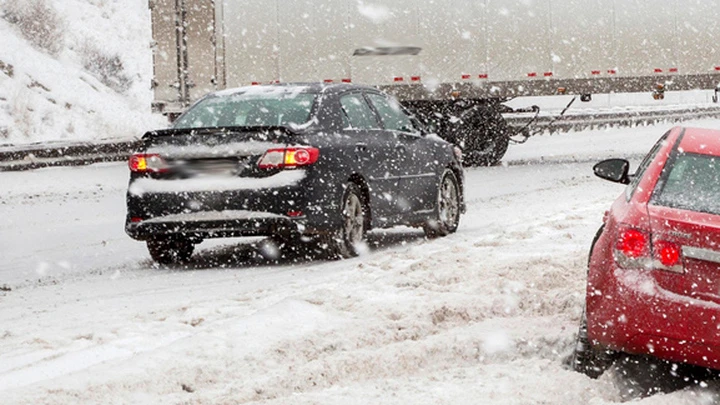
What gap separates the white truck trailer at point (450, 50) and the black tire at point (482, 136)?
0.02 metres

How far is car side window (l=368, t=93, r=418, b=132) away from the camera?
12094 millimetres

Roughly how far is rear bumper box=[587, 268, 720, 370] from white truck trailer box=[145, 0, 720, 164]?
692 inches

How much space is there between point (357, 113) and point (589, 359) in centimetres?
572

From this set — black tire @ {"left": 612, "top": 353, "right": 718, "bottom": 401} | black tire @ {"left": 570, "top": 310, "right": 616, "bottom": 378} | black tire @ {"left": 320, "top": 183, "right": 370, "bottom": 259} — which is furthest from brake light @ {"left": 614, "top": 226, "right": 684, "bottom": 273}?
black tire @ {"left": 320, "top": 183, "right": 370, "bottom": 259}

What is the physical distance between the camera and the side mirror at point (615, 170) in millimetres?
6961

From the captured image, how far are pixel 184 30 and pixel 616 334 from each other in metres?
17.9

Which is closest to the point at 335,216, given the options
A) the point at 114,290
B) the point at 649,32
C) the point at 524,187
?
the point at 114,290

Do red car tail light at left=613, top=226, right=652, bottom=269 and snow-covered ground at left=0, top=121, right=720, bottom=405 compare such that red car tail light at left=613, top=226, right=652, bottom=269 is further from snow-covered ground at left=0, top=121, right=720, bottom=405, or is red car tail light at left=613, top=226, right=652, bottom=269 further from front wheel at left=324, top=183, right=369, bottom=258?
front wheel at left=324, top=183, right=369, bottom=258

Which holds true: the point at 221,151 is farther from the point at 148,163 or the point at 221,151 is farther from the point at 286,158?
the point at 148,163

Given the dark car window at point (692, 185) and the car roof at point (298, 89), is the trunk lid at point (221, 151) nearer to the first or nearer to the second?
the car roof at point (298, 89)

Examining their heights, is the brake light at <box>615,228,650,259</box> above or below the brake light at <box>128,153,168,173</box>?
above

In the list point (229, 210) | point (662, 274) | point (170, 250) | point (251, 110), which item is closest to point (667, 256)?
point (662, 274)

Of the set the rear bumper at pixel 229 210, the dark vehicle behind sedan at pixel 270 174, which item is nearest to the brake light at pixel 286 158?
the dark vehicle behind sedan at pixel 270 174

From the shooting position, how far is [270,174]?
1016cm
